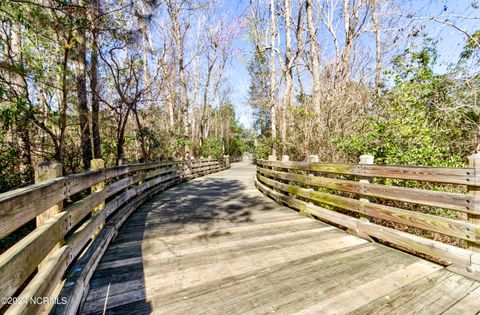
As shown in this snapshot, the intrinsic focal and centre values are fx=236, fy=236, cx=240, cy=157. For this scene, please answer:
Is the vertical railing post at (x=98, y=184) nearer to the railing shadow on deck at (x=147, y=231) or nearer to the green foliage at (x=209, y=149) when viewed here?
the railing shadow on deck at (x=147, y=231)

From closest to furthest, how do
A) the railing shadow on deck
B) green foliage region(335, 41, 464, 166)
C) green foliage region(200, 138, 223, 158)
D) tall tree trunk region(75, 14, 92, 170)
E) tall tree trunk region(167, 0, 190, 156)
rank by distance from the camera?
the railing shadow on deck → green foliage region(335, 41, 464, 166) → tall tree trunk region(75, 14, 92, 170) → tall tree trunk region(167, 0, 190, 156) → green foliage region(200, 138, 223, 158)

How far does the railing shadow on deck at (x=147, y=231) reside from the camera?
6.42ft

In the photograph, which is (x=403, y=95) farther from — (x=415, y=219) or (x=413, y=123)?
(x=415, y=219)

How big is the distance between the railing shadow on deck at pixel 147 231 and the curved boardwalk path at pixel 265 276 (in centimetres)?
1

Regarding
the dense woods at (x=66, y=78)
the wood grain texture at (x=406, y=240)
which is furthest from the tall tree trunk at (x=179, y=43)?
the wood grain texture at (x=406, y=240)

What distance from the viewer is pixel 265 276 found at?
2.29 meters

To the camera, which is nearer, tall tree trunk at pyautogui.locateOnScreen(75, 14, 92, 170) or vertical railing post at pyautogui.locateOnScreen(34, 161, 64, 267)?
vertical railing post at pyautogui.locateOnScreen(34, 161, 64, 267)

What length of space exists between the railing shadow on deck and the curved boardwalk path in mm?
13

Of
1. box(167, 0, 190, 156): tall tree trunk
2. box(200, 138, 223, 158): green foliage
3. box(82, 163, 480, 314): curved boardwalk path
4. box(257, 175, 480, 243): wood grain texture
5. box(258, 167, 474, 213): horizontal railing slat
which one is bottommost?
box(82, 163, 480, 314): curved boardwalk path

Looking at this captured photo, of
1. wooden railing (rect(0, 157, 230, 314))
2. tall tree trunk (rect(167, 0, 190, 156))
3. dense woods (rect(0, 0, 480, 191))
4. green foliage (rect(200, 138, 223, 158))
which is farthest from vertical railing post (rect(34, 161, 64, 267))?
green foliage (rect(200, 138, 223, 158))

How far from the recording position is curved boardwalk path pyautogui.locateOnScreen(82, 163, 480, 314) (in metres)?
1.85

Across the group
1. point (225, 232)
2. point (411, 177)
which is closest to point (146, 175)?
point (225, 232)

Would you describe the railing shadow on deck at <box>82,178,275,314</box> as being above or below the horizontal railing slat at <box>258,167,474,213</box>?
below

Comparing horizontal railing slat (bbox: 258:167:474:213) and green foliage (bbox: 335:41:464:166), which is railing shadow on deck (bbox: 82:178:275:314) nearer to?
horizontal railing slat (bbox: 258:167:474:213)
